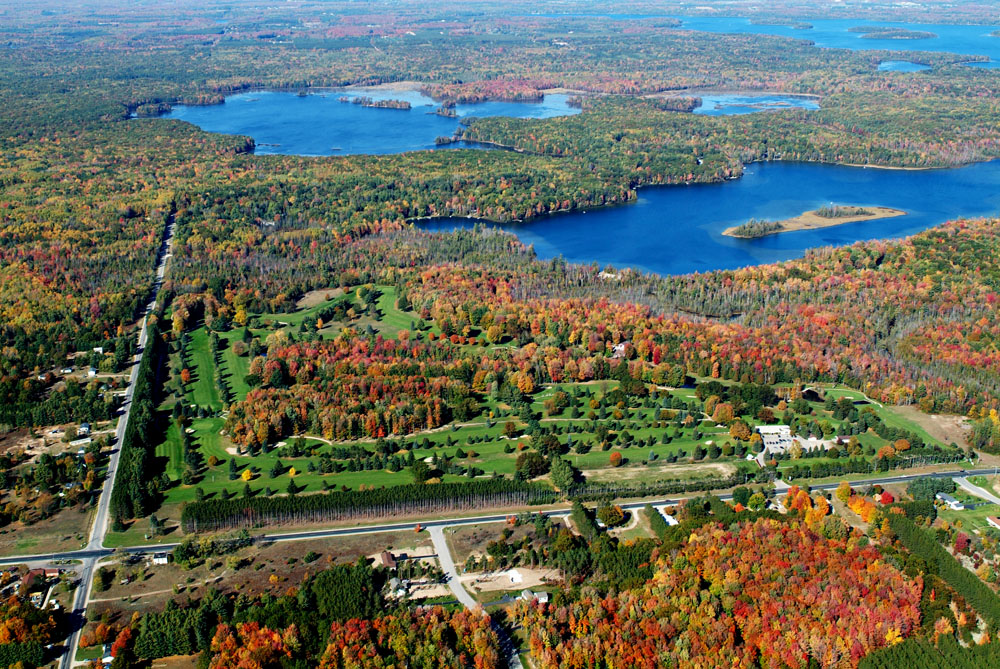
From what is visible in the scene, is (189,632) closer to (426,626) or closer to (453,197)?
(426,626)

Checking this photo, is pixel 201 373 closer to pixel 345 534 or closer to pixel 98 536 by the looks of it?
pixel 98 536

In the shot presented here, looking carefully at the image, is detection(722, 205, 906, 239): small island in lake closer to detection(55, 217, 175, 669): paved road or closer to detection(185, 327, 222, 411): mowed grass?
detection(185, 327, 222, 411): mowed grass

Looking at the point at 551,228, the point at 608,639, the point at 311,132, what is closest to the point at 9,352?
the point at 608,639

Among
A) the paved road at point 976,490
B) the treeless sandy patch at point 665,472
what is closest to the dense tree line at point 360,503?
the treeless sandy patch at point 665,472

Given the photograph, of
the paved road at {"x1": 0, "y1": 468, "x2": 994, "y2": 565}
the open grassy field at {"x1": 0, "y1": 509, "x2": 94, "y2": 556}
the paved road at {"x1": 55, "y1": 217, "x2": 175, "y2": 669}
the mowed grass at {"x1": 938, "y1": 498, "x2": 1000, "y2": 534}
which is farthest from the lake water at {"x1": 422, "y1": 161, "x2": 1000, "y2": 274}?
the open grassy field at {"x1": 0, "y1": 509, "x2": 94, "y2": 556}

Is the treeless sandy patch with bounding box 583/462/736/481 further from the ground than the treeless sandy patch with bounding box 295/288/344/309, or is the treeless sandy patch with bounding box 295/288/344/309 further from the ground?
the treeless sandy patch with bounding box 583/462/736/481

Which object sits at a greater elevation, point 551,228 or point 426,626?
point 426,626
